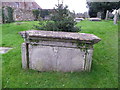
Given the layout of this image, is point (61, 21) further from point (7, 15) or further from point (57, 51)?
point (7, 15)

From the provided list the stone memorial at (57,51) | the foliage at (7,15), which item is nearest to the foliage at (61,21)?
the stone memorial at (57,51)

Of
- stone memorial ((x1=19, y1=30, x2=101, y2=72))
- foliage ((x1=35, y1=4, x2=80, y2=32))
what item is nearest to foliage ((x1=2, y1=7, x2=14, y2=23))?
foliage ((x1=35, y1=4, x2=80, y2=32))

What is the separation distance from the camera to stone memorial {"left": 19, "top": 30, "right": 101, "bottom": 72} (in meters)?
2.54

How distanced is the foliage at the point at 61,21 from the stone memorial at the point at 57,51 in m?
1.33

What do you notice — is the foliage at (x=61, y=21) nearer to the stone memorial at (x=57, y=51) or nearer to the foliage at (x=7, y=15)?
the stone memorial at (x=57, y=51)

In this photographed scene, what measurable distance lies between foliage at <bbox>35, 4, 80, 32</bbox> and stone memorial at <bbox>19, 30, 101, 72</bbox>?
4.36 ft

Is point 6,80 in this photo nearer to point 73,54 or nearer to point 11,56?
point 11,56

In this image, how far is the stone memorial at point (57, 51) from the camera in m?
2.54

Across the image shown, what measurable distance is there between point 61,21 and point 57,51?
160cm

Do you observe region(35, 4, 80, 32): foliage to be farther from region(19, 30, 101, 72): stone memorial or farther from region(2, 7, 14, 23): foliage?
region(2, 7, 14, 23): foliage

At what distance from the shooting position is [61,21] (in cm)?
394

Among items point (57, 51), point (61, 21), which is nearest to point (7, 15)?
point (61, 21)

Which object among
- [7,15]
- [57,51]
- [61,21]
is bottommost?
[57,51]

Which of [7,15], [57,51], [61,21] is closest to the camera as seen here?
[57,51]
